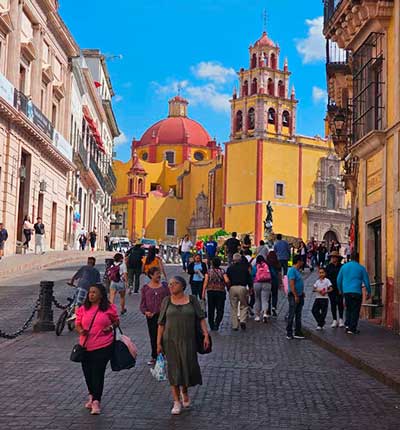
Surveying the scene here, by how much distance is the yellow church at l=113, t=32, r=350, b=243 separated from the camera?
64.0 metres

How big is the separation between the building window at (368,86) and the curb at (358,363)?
15.1ft

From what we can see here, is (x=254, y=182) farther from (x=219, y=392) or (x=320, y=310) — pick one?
(x=219, y=392)

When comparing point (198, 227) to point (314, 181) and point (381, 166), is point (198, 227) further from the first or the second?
point (381, 166)

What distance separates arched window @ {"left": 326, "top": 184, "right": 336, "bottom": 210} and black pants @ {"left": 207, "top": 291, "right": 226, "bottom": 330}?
55558 mm

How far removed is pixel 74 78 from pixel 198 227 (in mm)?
38239

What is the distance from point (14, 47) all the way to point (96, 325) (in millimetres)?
21770

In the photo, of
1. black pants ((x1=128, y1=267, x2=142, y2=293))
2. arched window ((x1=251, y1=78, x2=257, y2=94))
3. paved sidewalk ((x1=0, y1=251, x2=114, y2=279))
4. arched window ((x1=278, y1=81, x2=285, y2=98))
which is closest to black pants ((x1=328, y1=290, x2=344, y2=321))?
black pants ((x1=128, y1=267, x2=142, y2=293))

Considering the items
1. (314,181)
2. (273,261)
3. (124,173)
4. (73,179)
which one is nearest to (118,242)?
(73,179)

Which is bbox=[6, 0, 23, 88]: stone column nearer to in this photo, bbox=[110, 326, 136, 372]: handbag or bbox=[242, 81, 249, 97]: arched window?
bbox=[110, 326, 136, 372]: handbag

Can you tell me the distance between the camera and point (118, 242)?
51188 millimetres

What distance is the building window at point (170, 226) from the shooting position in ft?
251

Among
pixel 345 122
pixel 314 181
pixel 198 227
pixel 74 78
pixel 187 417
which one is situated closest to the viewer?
pixel 187 417

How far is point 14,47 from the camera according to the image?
2677 centimetres

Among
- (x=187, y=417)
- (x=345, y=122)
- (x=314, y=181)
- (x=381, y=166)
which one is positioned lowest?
(x=187, y=417)
